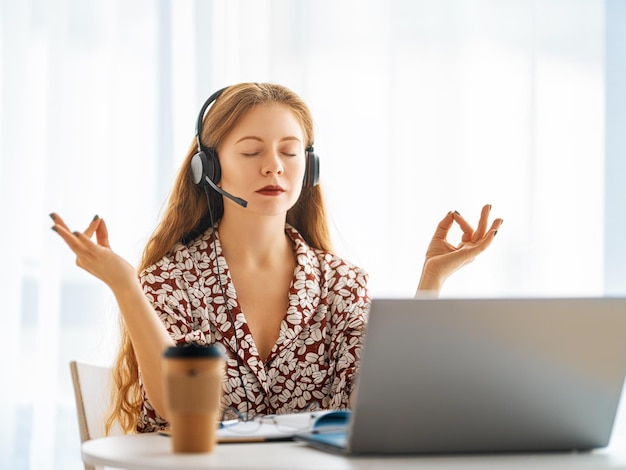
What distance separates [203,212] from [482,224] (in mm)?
598

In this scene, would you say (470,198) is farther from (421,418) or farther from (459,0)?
(421,418)

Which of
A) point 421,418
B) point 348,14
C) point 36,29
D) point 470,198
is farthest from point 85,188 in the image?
point 421,418

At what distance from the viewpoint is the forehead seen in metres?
1.76

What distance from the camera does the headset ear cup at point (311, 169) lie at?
1837mm

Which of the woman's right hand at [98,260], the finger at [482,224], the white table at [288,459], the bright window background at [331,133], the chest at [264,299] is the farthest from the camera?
the bright window background at [331,133]

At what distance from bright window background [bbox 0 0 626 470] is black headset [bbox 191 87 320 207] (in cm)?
94

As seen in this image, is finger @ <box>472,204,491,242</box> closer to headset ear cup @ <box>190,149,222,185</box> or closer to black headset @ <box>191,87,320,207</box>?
black headset @ <box>191,87,320,207</box>

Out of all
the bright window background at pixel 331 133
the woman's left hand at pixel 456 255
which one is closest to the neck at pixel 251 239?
the woman's left hand at pixel 456 255

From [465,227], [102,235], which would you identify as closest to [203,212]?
[102,235]

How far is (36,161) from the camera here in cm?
272

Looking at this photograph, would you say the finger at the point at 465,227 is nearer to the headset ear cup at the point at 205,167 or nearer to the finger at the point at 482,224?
the finger at the point at 482,224

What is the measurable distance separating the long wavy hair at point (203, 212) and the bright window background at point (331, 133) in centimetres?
79

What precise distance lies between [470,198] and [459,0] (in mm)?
652

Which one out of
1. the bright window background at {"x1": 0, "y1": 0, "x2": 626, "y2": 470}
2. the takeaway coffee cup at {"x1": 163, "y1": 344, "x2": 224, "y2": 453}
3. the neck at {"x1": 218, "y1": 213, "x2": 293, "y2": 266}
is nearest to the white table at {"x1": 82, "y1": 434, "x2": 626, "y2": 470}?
the takeaway coffee cup at {"x1": 163, "y1": 344, "x2": 224, "y2": 453}
